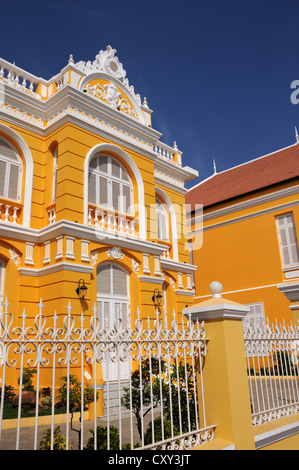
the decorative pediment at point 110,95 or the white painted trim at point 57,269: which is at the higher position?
the decorative pediment at point 110,95

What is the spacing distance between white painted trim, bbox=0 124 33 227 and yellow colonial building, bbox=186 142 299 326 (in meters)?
9.04

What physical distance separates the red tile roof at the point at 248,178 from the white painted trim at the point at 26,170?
9894 mm

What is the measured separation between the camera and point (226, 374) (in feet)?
13.1

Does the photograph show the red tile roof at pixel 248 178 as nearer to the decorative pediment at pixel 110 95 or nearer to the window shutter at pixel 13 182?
the decorative pediment at pixel 110 95

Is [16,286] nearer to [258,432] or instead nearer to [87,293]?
[87,293]

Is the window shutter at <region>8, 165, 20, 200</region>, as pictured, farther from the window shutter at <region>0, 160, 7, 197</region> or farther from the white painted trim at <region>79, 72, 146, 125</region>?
the white painted trim at <region>79, 72, 146, 125</region>

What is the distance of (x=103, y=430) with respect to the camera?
13.2ft

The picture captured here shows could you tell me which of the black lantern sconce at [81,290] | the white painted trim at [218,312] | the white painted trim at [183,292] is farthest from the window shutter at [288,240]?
the white painted trim at [218,312]

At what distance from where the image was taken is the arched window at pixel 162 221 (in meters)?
13.1

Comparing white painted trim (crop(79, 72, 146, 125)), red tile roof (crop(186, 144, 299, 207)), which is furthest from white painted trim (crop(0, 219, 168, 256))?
red tile roof (crop(186, 144, 299, 207))

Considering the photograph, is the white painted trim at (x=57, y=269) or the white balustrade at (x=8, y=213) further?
the white balustrade at (x=8, y=213)

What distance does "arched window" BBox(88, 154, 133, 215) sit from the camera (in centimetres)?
1019

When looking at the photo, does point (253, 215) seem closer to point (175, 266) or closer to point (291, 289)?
point (175, 266)

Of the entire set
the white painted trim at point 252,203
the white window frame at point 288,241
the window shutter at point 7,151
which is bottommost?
the white window frame at point 288,241
